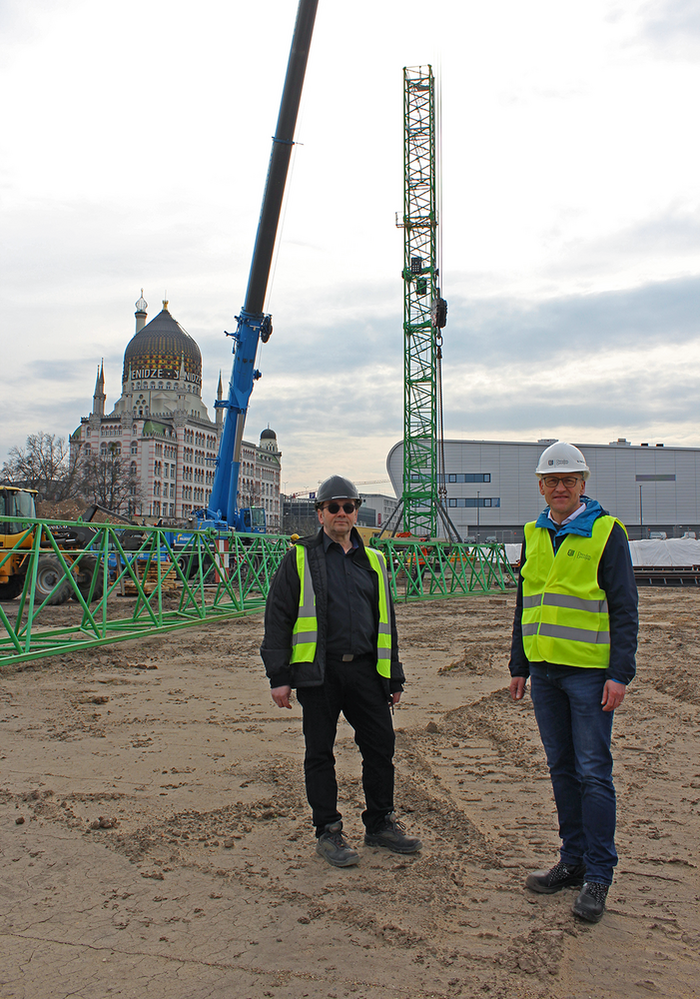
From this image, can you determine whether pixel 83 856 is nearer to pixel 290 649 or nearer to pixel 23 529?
pixel 290 649

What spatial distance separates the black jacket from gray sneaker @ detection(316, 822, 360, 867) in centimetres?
71

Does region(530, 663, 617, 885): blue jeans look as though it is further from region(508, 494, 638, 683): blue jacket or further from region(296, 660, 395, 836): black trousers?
region(296, 660, 395, 836): black trousers

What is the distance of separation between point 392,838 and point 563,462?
6.49 feet

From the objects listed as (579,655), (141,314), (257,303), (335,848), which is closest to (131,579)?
(257,303)

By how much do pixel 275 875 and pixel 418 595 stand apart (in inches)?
725

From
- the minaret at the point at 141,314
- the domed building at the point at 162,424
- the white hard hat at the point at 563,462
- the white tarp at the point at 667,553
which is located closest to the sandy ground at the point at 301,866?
the white hard hat at the point at 563,462

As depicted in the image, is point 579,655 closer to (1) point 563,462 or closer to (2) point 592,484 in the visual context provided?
(1) point 563,462

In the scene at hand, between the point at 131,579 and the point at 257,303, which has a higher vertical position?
the point at 257,303

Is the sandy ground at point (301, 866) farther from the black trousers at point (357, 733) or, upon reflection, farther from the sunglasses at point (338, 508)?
the sunglasses at point (338, 508)

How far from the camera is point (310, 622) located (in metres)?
3.54

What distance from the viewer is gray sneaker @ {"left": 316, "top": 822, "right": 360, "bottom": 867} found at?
3.37 m

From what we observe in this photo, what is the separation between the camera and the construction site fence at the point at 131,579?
9589 millimetres

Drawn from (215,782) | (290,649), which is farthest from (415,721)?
(290,649)

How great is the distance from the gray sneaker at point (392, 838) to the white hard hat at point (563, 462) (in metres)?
1.85
